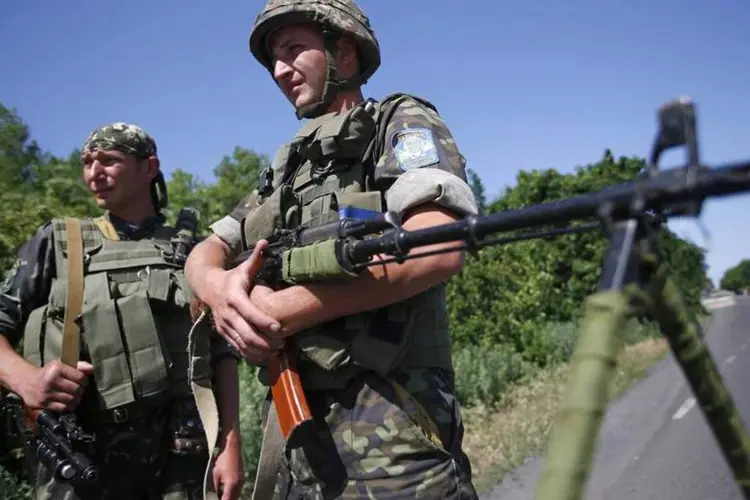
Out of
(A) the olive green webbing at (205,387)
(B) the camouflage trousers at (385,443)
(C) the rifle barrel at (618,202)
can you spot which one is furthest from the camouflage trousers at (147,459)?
(C) the rifle barrel at (618,202)

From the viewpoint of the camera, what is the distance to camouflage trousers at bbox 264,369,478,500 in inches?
64.6

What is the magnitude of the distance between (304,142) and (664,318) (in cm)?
125

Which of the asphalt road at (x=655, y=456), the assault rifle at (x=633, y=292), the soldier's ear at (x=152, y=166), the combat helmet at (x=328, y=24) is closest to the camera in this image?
the assault rifle at (x=633, y=292)

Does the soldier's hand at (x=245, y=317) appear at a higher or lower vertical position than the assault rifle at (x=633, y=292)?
higher

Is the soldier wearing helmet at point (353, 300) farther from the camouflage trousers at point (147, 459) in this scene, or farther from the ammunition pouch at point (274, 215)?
the camouflage trousers at point (147, 459)

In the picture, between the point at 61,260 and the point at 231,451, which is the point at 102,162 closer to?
the point at 61,260

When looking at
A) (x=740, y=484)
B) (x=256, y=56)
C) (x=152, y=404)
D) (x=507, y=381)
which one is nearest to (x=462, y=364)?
(x=507, y=381)

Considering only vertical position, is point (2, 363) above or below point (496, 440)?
above

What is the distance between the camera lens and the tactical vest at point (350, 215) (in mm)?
1694

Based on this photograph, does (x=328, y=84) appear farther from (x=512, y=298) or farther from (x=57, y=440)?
(x=512, y=298)

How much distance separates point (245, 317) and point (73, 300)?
51.7 inches

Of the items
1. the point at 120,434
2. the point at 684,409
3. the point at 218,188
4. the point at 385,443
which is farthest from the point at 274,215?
the point at 218,188

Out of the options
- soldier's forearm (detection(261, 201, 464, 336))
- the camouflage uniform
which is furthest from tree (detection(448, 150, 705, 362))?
soldier's forearm (detection(261, 201, 464, 336))

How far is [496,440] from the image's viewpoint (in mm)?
6422
